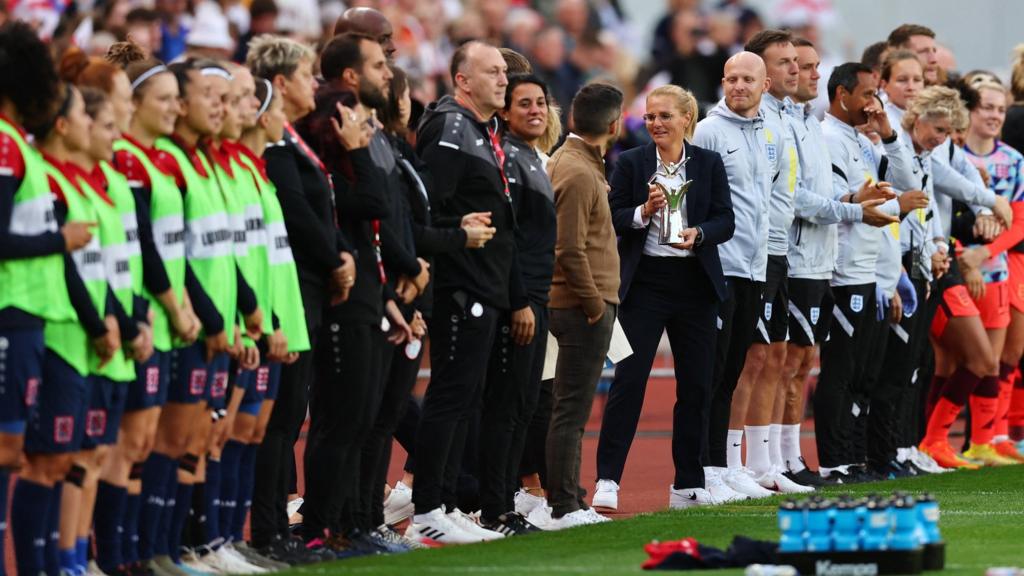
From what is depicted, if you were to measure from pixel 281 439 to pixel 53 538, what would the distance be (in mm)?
1508

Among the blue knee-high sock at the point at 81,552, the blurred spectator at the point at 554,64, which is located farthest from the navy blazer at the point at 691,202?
the blurred spectator at the point at 554,64

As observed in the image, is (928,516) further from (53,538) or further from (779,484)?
(779,484)

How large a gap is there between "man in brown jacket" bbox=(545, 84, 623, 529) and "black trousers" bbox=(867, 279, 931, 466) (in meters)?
3.33

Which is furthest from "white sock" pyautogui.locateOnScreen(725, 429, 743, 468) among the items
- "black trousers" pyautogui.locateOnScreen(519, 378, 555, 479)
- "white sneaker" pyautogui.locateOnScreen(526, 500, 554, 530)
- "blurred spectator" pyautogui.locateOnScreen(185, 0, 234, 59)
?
"blurred spectator" pyautogui.locateOnScreen(185, 0, 234, 59)

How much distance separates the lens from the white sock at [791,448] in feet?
41.5

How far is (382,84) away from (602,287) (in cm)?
194

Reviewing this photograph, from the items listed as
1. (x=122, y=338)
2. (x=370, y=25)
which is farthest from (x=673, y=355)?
(x=122, y=338)

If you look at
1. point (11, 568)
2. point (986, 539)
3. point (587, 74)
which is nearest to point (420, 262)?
point (11, 568)

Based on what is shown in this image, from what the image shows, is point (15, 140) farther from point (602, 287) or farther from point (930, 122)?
point (930, 122)

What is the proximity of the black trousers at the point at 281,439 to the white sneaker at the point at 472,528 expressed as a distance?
116cm

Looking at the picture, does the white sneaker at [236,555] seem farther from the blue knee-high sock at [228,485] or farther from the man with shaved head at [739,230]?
the man with shaved head at [739,230]

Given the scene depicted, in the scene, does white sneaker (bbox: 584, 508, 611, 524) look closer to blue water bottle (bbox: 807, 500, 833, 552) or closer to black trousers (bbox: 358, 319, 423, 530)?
black trousers (bbox: 358, 319, 423, 530)

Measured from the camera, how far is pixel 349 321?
8898 millimetres

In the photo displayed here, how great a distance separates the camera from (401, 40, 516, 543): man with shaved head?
32.0 feet
